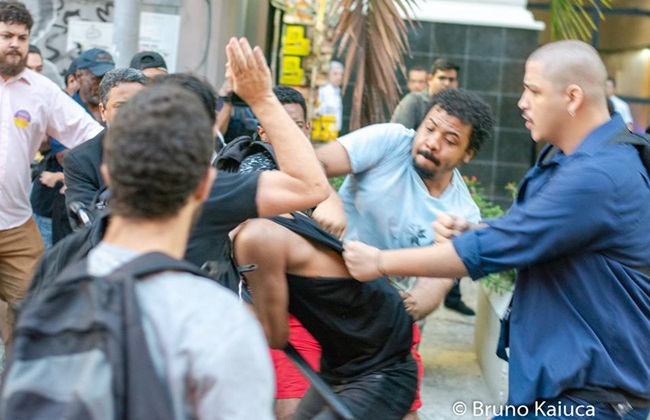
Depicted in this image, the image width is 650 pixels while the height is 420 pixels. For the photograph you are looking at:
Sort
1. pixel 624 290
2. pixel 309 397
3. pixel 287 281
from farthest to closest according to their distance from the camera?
pixel 309 397
pixel 287 281
pixel 624 290

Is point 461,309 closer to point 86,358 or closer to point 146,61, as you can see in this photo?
point 146,61

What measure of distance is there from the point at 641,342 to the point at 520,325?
15.2 inches

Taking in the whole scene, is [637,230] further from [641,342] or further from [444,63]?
[444,63]

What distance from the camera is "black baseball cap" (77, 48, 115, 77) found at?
723cm

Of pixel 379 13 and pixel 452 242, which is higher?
pixel 379 13

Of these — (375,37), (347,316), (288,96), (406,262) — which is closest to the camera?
(406,262)

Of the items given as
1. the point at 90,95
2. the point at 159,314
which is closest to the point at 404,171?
the point at 159,314

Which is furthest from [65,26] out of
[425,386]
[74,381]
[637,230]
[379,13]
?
[74,381]

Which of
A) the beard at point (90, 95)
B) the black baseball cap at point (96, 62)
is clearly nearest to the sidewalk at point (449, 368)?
the beard at point (90, 95)

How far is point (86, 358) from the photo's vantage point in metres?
1.98

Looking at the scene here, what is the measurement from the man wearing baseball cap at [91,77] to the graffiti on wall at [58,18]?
7.95ft

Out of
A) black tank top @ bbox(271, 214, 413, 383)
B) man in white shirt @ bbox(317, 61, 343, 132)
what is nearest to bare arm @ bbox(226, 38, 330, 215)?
black tank top @ bbox(271, 214, 413, 383)

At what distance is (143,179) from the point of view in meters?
2.12

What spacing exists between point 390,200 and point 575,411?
1.54 meters
